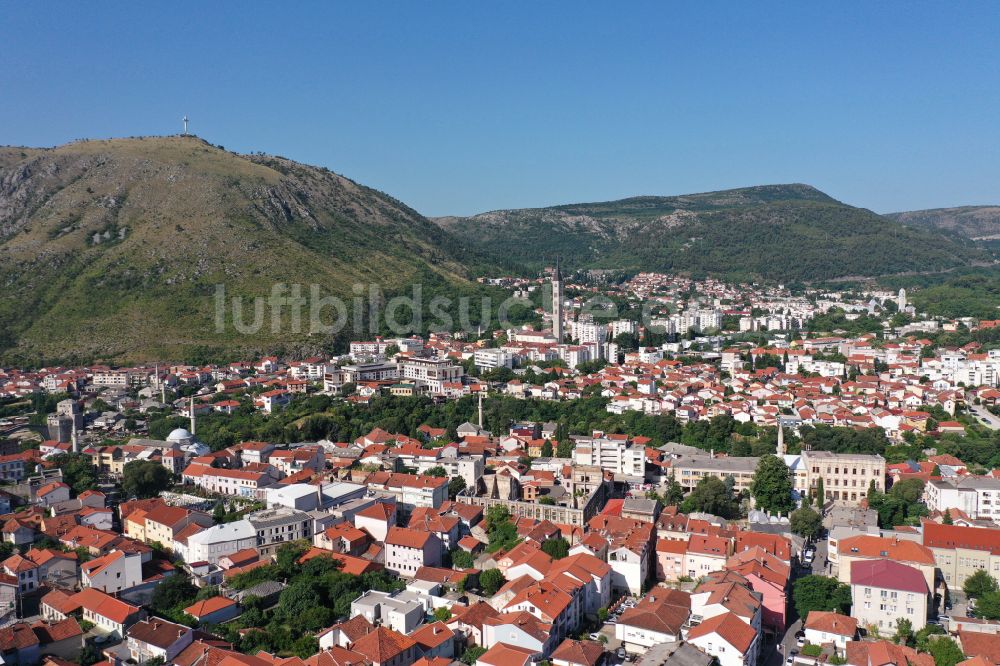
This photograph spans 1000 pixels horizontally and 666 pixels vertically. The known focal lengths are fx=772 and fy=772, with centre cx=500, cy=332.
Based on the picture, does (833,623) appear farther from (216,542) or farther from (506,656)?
(216,542)

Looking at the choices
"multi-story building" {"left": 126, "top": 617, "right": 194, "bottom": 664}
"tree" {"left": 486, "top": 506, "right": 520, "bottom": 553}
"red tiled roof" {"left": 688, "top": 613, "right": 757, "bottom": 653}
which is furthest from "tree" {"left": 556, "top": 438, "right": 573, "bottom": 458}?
"multi-story building" {"left": 126, "top": 617, "right": 194, "bottom": 664}

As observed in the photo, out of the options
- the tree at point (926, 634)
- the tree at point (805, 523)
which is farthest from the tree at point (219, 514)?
the tree at point (926, 634)

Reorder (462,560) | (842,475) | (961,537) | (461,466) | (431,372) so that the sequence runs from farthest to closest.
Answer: (431,372) → (461,466) → (842,475) → (462,560) → (961,537)

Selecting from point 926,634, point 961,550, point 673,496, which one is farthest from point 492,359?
point 926,634

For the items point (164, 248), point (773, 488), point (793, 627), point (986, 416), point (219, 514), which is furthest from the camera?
point (164, 248)

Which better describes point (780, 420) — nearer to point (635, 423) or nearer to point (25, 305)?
point (635, 423)

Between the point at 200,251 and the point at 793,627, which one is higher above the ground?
the point at 200,251

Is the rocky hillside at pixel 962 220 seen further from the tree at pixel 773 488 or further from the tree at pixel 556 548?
the tree at pixel 556 548
